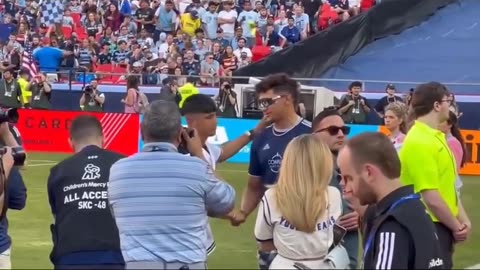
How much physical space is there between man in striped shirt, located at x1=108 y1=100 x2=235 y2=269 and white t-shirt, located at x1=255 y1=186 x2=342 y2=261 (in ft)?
0.96

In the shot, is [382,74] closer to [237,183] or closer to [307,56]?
[307,56]

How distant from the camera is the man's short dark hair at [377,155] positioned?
4.68m

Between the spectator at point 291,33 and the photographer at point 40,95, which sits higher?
the spectator at point 291,33

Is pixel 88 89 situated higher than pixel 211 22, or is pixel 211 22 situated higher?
pixel 211 22

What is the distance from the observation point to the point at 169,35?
31516 millimetres

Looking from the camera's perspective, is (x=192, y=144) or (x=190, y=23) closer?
(x=192, y=144)

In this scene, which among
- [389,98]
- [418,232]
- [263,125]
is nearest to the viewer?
[418,232]

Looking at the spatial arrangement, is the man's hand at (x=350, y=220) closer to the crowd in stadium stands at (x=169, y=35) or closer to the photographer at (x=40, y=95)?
the photographer at (x=40, y=95)

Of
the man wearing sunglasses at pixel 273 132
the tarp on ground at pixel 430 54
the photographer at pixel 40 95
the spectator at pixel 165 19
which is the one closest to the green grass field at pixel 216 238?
the man wearing sunglasses at pixel 273 132

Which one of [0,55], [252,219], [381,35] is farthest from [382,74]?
[252,219]

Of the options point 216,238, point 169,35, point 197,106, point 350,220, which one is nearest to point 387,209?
point 350,220

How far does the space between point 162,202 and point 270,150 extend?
224cm

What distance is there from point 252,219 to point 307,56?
14361 mm

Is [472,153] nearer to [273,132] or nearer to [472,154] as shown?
[472,154]
